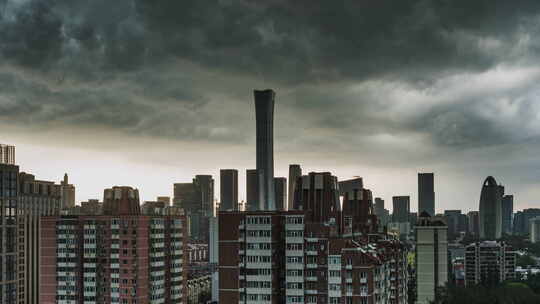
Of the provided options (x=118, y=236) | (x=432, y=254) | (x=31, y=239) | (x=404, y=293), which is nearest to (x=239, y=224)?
(x=118, y=236)

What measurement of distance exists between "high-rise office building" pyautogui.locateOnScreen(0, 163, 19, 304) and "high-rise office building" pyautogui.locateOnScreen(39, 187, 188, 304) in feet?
16.2

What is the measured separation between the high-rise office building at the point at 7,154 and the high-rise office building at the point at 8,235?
825cm

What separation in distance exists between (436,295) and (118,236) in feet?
195

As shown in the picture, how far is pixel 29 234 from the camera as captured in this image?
4486 inches

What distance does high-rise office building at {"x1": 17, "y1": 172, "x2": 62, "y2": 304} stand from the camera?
365 feet

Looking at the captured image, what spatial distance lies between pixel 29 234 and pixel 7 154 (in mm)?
16200

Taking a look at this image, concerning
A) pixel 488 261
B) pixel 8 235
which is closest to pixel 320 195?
pixel 8 235

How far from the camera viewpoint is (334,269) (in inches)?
2589

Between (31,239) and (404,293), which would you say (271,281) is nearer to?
(404,293)

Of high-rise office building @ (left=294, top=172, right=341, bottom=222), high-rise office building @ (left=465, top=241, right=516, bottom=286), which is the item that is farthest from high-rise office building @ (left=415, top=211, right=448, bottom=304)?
high-rise office building @ (left=294, top=172, right=341, bottom=222)

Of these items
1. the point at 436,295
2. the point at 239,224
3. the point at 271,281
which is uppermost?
the point at 239,224

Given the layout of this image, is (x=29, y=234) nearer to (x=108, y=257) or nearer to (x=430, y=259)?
(x=108, y=257)

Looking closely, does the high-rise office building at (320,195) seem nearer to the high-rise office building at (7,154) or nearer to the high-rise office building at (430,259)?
the high-rise office building at (7,154)

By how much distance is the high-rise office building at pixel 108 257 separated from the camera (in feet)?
286
